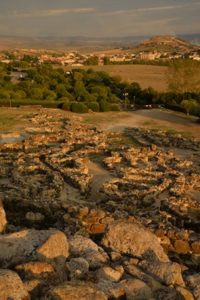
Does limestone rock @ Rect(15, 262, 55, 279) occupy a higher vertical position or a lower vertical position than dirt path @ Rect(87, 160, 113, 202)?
higher

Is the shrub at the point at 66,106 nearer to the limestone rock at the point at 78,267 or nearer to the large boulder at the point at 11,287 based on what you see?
the limestone rock at the point at 78,267

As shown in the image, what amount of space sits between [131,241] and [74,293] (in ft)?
12.0

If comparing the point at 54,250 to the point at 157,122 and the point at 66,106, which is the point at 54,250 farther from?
the point at 66,106

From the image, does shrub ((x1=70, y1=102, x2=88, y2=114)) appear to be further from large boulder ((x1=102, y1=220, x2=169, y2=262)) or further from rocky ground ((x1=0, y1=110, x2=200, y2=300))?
large boulder ((x1=102, y1=220, x2=169, y2=262))

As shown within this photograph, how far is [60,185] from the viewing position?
19.9 meters

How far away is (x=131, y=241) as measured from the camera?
11281mm

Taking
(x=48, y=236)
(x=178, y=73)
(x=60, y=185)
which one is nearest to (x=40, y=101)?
(x=178, y=73)

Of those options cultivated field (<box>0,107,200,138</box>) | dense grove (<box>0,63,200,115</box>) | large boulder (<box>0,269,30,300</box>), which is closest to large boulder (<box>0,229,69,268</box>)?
large boulder (<box>0,269,30,300</box>)

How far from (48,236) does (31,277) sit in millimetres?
1639

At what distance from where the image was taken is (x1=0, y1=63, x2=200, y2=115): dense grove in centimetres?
4294

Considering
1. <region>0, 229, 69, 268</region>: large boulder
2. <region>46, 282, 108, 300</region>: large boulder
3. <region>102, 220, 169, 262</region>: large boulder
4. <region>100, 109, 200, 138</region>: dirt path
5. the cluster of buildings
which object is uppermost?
<region>46, 282, 108, 300</region>: large boulder

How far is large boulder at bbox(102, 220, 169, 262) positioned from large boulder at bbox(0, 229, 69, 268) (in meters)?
1.67

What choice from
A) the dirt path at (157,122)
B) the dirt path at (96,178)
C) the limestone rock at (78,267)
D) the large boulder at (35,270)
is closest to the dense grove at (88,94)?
the dirt path at (157,122)

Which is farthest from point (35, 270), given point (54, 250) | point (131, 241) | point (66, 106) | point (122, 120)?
point (66, 106)
